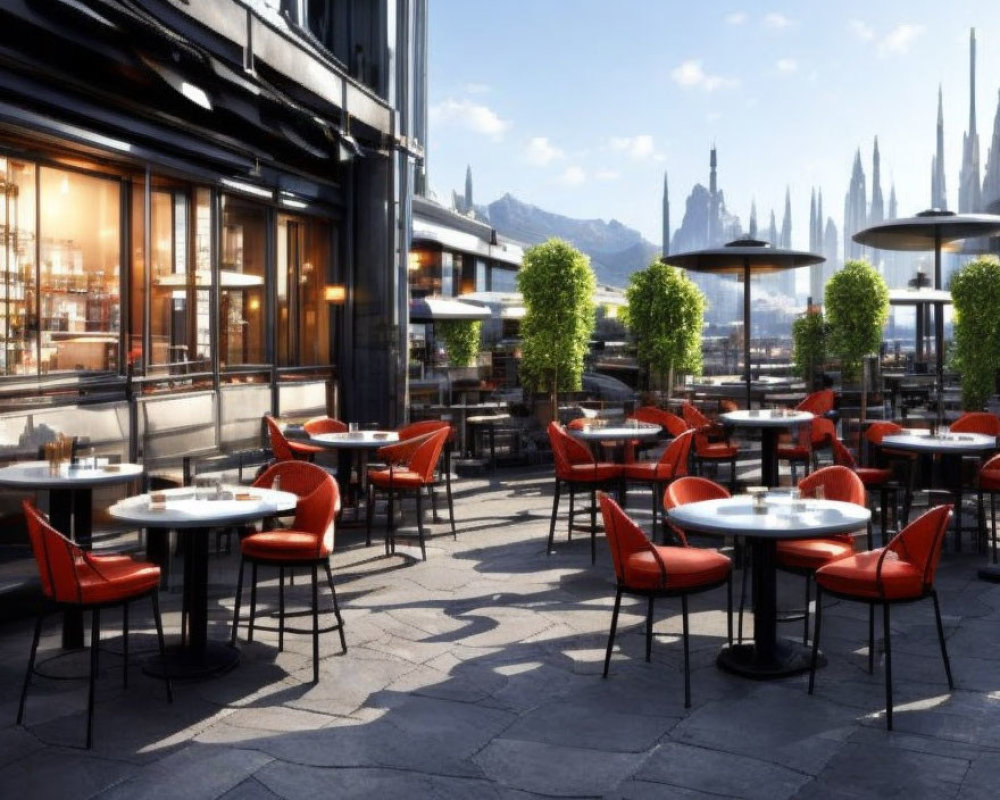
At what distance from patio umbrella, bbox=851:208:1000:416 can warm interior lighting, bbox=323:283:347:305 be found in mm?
5704

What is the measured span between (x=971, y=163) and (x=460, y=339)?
95108 mm

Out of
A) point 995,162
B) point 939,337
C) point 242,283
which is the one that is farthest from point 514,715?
point 995,162

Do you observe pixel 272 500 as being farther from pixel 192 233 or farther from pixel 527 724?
pixel 192 233

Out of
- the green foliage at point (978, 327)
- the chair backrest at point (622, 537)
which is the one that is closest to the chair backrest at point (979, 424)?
the green foliage at point (978, 327)

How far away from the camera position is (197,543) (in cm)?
468

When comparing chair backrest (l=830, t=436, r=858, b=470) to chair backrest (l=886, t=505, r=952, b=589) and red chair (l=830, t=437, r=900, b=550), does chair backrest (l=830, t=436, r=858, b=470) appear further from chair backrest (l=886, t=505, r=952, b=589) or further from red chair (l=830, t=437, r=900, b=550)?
chair backrest (l=886, t=505, r=952, b=589)

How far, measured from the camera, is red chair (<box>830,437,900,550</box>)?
6.83 metres

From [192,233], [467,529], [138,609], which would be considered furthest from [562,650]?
[192,233]

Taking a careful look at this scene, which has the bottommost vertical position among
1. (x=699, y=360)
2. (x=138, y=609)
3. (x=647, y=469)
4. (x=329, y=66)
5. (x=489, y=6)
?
(x=138, y=609)

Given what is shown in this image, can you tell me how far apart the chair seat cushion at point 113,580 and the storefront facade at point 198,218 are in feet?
6.57

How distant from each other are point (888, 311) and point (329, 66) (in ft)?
25.4

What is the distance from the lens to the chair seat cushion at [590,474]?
289 inches

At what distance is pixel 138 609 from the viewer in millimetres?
5840

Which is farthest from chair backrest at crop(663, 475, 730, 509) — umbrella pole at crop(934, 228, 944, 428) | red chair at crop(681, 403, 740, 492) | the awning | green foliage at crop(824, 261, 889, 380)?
the awning
